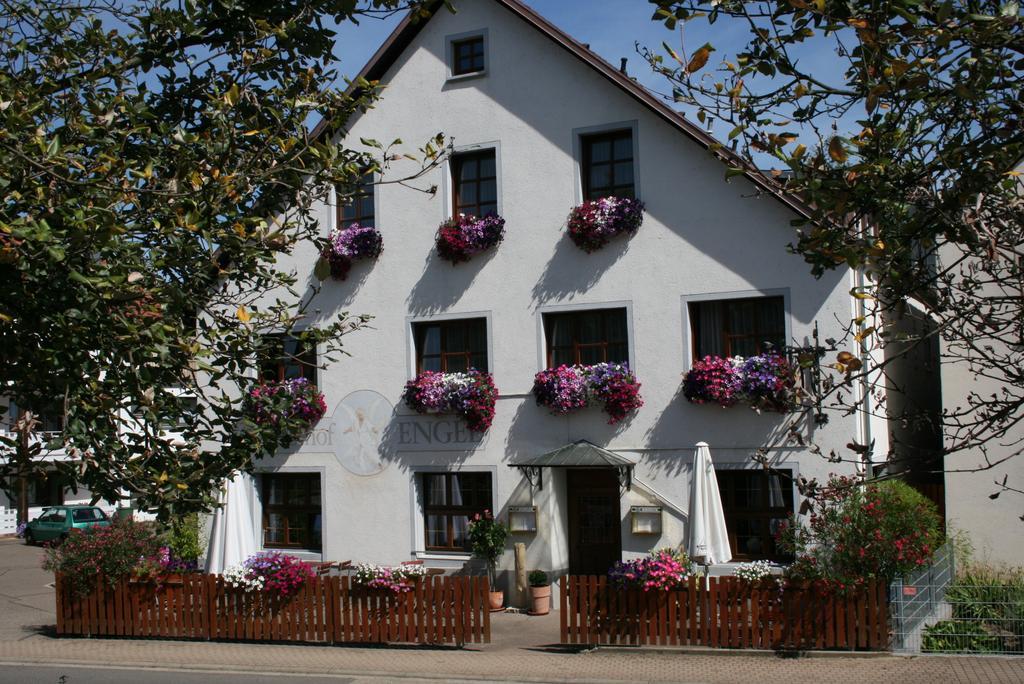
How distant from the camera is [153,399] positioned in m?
7.11

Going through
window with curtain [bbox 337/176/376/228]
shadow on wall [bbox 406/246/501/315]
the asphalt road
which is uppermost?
window with curtain [bbox 337/176/376/228]

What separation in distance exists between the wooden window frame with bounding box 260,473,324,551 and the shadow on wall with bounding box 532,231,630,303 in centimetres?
561

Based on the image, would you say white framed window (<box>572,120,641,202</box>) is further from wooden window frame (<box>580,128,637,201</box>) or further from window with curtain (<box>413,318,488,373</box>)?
window with curtain (<box>413,318,488,373</box>)

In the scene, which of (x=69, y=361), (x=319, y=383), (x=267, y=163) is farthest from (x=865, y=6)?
(x=319, y=383)

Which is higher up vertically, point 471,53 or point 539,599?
point 471,53

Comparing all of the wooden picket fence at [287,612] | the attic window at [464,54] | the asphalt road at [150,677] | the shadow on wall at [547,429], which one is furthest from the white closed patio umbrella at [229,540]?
the attic window at [464,54]

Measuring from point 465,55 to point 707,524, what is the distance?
939cm

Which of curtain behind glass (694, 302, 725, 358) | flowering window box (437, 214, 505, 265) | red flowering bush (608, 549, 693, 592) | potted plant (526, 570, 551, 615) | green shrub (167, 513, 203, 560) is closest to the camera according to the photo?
red flowering bush (608, 549, 693, 592)

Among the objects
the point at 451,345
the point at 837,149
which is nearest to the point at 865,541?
the point at 451,345

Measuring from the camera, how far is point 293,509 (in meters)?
19.8

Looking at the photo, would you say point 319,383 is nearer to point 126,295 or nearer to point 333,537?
Result: point 333,537

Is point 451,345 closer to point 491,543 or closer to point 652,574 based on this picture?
point 491,543

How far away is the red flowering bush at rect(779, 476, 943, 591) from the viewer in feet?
42.5

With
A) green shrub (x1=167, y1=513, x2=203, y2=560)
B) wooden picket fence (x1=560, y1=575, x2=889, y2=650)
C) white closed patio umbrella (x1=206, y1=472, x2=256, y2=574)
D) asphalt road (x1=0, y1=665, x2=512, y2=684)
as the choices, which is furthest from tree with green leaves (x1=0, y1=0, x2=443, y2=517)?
green shrub (x1=167, y1=513, x2=203, y2=560)
